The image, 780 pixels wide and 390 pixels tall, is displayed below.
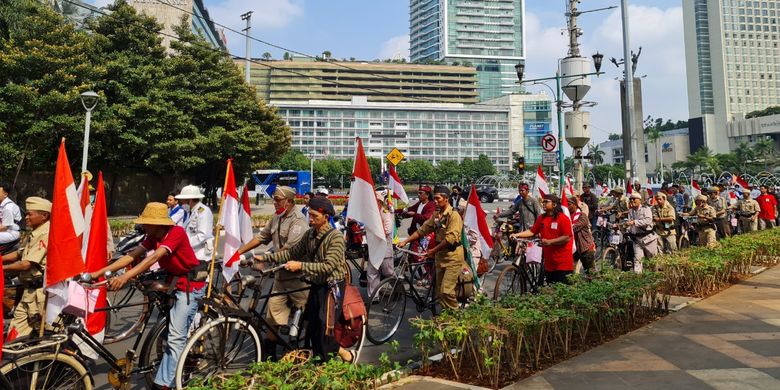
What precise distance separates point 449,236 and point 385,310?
122cm

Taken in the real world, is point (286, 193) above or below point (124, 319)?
above

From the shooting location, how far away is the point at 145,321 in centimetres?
496

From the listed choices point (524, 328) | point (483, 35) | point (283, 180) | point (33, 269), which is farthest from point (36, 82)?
point (483, 35)

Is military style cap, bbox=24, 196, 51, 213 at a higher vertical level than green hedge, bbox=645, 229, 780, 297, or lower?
higher

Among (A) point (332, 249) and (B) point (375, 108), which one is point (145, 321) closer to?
(A) point (332, 249)

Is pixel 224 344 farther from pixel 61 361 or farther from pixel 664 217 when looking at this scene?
pixel 664 217

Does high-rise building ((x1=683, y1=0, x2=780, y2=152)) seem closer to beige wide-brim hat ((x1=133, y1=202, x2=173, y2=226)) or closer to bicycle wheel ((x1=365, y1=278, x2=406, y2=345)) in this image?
bicycle wheel ((x1=365, y1=278, x2=406, y2=345))

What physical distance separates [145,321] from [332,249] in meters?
1.90

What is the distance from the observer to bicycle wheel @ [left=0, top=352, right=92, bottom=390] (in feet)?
11.3

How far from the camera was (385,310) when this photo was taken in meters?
6.33

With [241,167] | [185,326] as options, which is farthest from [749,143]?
[185,326]

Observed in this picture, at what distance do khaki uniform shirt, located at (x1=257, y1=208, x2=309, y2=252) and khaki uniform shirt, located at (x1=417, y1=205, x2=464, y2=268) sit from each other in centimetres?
153

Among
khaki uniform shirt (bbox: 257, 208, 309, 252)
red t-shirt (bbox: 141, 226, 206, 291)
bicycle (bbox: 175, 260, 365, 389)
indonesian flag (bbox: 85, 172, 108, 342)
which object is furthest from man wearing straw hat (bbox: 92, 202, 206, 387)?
khaki uniform shirt (bbox: 257, 208, 309, 252)

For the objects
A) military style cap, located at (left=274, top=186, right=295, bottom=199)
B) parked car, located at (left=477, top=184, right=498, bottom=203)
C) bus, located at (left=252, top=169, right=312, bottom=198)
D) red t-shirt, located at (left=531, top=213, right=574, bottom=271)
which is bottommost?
red t-shirt, located at (left=531, top=213, right=574, bottom=271)
